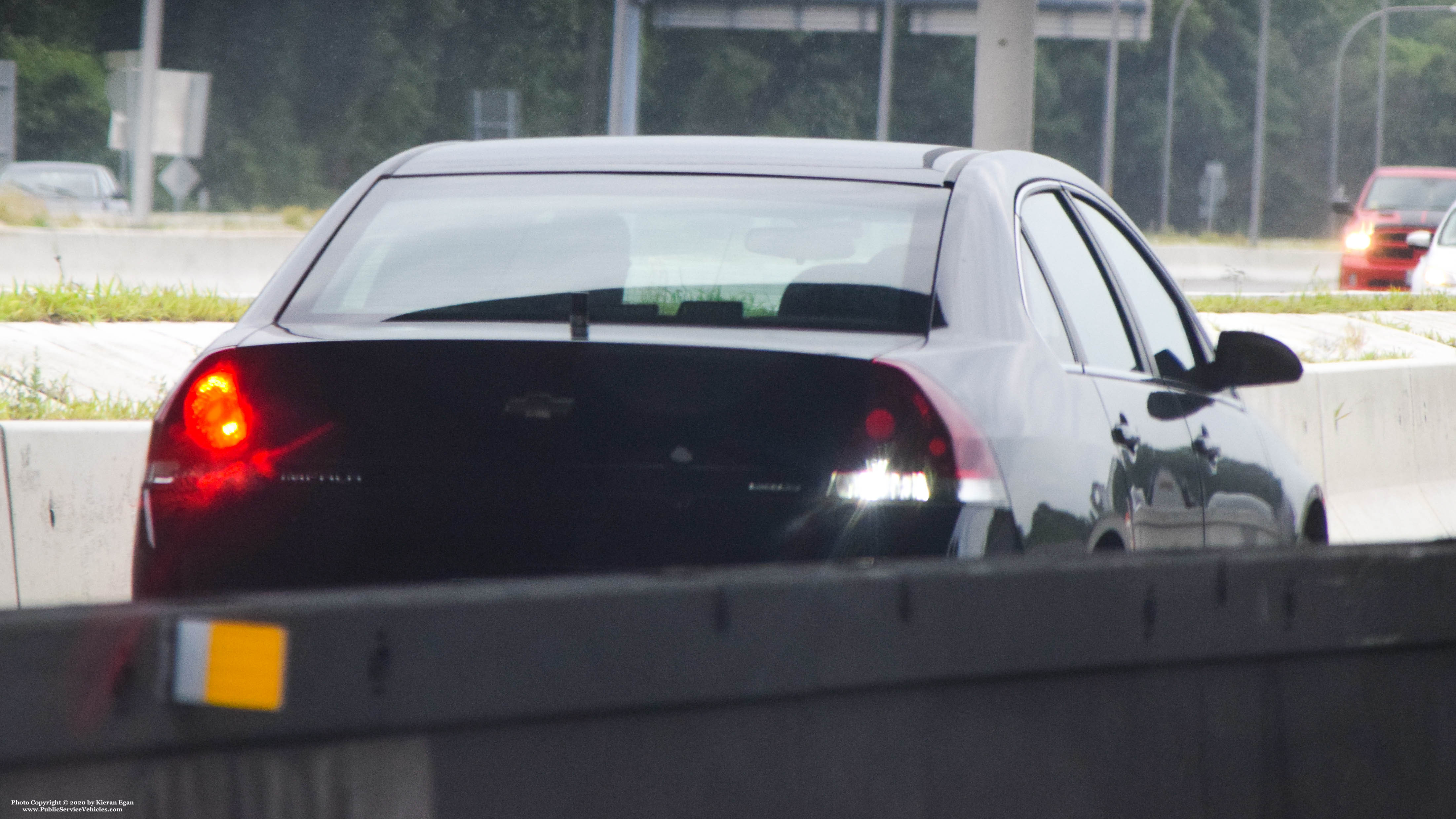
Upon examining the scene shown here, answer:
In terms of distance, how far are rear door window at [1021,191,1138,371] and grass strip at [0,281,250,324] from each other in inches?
289

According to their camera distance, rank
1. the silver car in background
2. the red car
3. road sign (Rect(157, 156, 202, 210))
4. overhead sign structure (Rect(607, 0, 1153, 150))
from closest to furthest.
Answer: the red car < overhead sign structure (Rect(607, 0, 1153, 150)) < the silver car in background < road sign (Rect(157, 156, 202, 210))

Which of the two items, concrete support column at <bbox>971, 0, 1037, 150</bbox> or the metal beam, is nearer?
concrete support column at <bbox>971, 0, 1037, 150</bbox>

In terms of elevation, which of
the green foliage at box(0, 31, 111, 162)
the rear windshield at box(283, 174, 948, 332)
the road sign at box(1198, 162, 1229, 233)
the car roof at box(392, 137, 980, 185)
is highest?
the green foliage at box(0, 31, 111, 162)

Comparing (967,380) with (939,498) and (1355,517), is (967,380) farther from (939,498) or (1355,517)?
(1355,517)

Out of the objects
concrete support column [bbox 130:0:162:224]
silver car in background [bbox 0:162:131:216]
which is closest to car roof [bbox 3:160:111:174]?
silver car in background [bbox 0:162:131:216]

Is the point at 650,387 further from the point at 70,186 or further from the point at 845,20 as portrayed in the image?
the point at 845,20

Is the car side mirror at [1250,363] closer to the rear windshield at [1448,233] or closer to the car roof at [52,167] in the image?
the rear windshield at [1448,233]

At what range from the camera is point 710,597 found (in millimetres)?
2221

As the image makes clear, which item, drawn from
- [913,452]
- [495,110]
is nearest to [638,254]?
[913,452]

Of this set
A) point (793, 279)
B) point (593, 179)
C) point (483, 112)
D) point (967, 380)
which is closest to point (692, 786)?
point (967, 380)

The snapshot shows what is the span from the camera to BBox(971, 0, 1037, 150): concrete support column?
1148 cm

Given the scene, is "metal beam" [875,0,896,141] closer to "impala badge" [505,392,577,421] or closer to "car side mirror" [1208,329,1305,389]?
"car side mirror" [1208,329,1305,389]

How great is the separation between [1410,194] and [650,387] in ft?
89.5

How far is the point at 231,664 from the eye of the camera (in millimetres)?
Result: 1933
